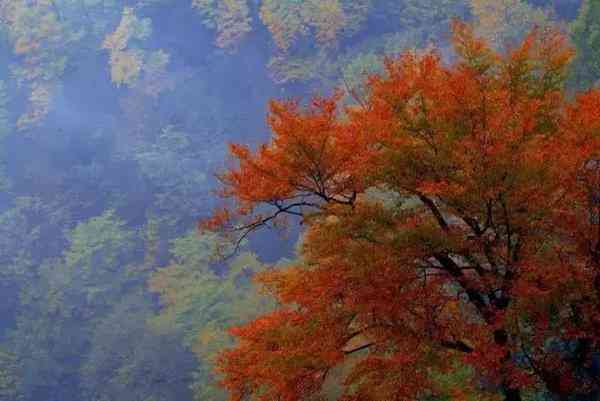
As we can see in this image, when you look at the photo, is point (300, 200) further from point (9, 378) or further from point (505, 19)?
point (9, 378)

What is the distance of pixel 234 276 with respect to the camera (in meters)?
30.6

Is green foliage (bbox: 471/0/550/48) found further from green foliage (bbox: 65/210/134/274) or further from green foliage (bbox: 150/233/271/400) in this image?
green foliage (bbox: 65/210/134/274)

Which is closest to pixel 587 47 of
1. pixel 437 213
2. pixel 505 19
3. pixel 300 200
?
pixel 505 19

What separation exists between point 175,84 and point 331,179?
36357mm

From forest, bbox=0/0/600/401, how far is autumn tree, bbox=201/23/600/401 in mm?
36

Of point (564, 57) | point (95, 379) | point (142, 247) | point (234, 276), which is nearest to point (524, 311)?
point (564, 57)

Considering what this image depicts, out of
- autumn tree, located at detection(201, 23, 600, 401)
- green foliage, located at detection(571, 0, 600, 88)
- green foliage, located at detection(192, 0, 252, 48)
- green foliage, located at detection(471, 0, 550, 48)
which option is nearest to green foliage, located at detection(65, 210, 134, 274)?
green foliage, located at detection(192, 0, 252, 48)

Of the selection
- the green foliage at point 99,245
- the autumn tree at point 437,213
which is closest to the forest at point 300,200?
the autumn tree at point 437,213

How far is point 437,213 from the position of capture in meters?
8.48

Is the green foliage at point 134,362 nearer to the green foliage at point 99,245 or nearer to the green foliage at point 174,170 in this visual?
the green foliage at point 99,245

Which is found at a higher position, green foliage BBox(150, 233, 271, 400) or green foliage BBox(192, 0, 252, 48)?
green foliage BBox(192, 0, 252, 48)

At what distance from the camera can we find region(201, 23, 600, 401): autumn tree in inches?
298

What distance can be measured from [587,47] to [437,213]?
16.0 metres

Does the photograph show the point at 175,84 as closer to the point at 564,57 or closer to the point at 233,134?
the point at 233,134
